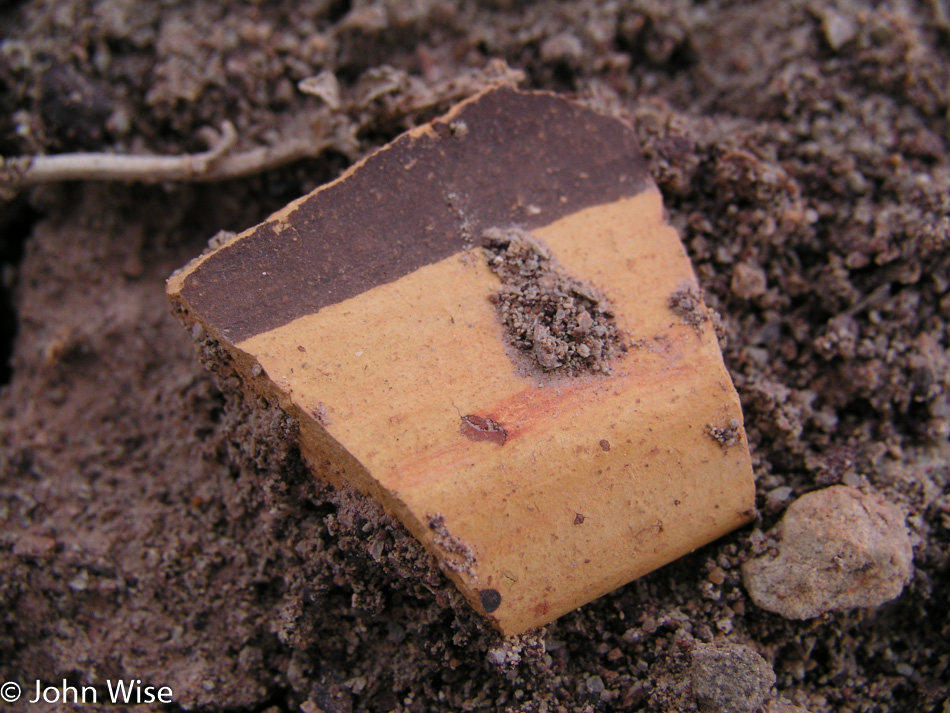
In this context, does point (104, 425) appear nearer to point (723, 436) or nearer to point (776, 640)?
point (723, 436)

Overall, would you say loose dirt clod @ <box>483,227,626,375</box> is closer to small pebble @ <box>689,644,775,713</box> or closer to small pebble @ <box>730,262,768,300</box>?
small pebble @ <box>730,262,768,300</box>

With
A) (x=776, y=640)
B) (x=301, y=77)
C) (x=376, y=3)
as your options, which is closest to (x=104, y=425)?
(x=301, y=77)

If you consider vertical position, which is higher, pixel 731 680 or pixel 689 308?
pixel 689 308

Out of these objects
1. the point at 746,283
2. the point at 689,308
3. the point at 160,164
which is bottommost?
the point at 746,283

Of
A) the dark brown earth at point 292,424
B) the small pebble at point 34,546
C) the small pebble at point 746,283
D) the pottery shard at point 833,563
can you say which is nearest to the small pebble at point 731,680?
the dark brown earth at point 292,424

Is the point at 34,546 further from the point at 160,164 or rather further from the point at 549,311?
the point at 549,311

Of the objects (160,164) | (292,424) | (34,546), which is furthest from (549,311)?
(34,546)

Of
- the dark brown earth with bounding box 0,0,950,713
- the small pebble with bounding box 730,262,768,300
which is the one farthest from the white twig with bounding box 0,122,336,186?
the small pebble with bounding box 730,262,768,300
